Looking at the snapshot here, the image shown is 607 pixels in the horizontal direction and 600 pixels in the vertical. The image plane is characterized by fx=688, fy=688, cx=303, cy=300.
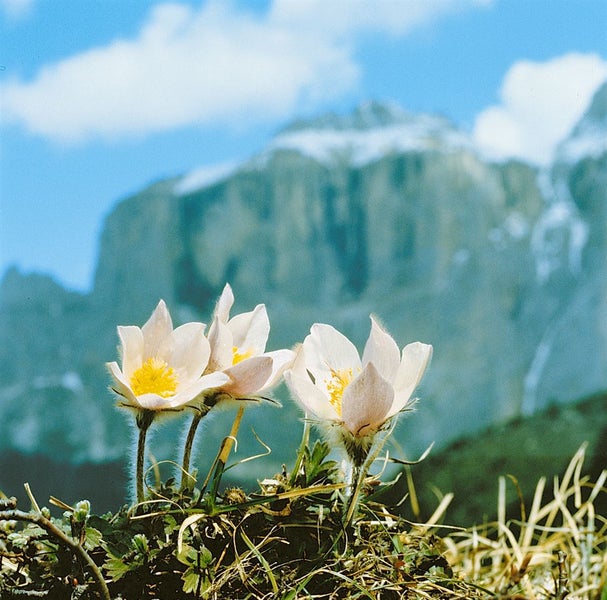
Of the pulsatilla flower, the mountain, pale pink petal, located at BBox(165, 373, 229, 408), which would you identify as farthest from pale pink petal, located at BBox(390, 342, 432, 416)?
the mountain

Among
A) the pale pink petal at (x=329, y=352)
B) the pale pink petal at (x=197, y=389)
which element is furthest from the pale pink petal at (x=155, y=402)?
the pale pink petal at (x=329, y=352)

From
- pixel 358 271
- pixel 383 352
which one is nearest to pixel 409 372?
pixel 383 352

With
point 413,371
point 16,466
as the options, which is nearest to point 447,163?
point 16,466

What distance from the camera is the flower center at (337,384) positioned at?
1.39 ft

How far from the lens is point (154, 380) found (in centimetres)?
42

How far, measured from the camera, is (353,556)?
42 centimetres

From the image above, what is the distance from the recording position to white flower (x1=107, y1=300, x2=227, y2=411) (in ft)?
1.28

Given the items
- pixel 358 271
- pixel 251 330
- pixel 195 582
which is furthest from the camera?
pixel 358 271

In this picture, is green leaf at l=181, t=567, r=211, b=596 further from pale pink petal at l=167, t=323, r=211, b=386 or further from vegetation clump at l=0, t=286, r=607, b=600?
pale pink petal at l=167, t=323, r=211, b=386

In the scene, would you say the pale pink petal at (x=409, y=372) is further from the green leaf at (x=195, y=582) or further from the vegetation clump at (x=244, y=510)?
the green leaf at (x=195, y=582)

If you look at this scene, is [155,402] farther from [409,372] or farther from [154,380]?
[409,372]

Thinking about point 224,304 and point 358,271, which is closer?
point 224,304

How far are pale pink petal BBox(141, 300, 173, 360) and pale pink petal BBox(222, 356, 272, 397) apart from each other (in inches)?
2.1

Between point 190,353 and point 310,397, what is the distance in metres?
0.08
